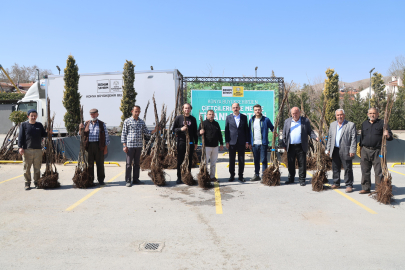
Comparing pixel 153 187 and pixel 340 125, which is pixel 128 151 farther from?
pixel 340 125

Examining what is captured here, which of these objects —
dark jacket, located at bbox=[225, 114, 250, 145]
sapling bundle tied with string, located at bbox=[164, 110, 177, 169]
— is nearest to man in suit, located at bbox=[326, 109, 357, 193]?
dark jacket, located at bbox=[225, 114, 250, 145]

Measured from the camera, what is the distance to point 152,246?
12.7ft

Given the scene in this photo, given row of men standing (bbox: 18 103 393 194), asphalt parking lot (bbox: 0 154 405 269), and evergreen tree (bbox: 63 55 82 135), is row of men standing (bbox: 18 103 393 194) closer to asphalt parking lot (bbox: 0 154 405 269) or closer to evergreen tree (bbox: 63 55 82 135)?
asphalt parking lot (bbox: 0 154 405 269)

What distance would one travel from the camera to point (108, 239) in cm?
410

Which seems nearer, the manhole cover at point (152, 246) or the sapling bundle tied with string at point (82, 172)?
the manhole cover at point (152, 246)

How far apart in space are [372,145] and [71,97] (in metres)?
12.9

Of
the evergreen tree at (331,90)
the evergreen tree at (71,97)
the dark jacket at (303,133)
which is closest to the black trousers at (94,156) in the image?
the dark jacket at (303,133)

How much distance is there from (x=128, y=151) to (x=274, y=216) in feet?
12.9

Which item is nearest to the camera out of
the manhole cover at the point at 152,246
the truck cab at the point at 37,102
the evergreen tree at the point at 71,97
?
the manhole cover at the point at 152,246

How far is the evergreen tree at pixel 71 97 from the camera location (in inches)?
571

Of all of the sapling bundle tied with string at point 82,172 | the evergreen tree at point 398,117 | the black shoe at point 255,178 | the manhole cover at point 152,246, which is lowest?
the manhole cover at point 152,246

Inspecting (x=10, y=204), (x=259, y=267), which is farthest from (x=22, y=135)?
(x=259, y=267)

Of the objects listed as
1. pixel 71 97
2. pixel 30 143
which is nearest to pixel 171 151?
pixel 30 143

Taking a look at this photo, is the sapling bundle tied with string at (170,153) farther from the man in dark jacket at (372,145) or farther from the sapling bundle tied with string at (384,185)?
the sapling bundle tied with string at (384,185)
